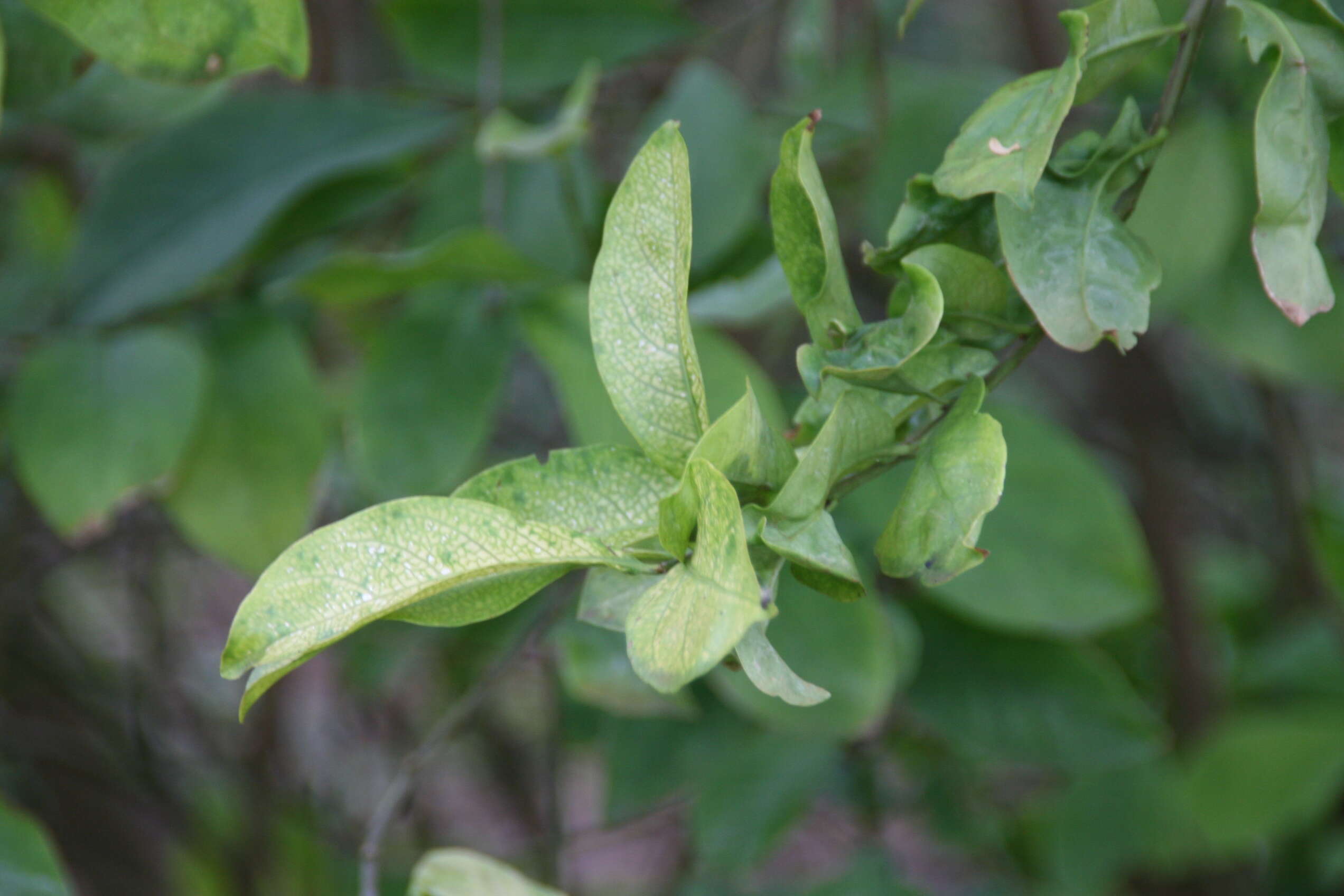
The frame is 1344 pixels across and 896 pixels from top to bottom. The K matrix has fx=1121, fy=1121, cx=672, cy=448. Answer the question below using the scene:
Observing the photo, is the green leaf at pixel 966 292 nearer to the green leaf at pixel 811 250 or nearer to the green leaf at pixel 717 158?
the green leaf at pixel 811 250

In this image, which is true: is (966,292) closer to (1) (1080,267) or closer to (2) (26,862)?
(1) (1080,267)

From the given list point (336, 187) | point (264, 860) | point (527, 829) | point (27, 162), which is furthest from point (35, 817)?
point (336, 187)

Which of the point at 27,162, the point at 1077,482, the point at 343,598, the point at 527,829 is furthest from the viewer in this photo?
the point at 527,829

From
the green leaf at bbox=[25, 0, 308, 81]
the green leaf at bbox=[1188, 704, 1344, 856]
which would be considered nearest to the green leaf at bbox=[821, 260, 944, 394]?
the green leaf at bbox=[25, 0, 308, 81]

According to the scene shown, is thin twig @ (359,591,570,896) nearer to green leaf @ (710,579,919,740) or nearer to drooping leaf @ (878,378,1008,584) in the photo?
green leaf @ (710,579,919,740)

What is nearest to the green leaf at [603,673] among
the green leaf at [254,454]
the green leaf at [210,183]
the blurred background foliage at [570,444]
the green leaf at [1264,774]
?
the blurred background foliage at [570,444]

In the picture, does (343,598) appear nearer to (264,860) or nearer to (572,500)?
(572,500)
